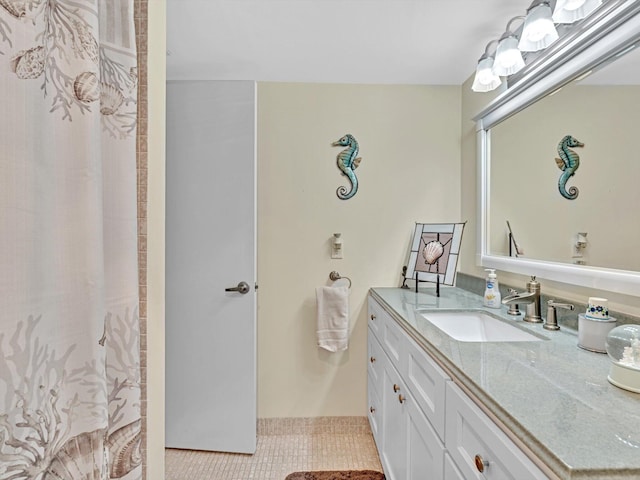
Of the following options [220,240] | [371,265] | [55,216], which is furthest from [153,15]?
[371,265]

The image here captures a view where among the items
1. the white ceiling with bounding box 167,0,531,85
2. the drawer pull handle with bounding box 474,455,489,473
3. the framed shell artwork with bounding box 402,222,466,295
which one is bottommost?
the drawer pull handle with bounding box 474,455,489,473

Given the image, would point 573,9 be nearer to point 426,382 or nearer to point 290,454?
point 426,382

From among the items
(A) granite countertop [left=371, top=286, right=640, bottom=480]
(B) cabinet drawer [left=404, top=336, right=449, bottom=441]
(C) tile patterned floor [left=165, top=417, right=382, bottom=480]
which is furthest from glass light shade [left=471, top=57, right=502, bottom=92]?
(C) tile patterned floor [left=165, top=417, right=382, bottom=480]

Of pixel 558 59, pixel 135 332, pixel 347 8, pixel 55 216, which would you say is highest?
pixel 347 8

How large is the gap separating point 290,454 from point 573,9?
2488 mm

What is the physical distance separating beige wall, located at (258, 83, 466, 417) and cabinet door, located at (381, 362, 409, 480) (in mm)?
569

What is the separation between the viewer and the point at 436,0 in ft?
5.01

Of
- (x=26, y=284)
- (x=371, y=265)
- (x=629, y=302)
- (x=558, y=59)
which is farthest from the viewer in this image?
(x=371, y=265)

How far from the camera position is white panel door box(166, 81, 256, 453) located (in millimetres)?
Result: 2088

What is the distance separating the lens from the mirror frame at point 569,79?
44.8 inches

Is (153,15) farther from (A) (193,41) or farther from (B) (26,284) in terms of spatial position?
(A) (193,41)

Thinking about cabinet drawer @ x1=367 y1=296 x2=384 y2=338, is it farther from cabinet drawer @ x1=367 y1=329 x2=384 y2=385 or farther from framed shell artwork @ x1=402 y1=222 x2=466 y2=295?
framed shell artwork @ x1=402 y1=222 x2=466 y2=295

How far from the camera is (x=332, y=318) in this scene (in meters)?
2.29

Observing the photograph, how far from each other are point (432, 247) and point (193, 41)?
173cm
